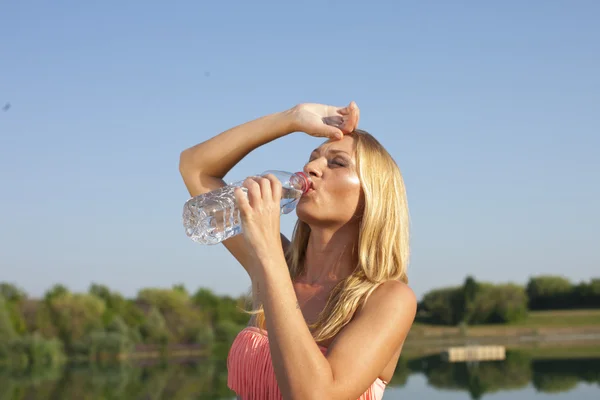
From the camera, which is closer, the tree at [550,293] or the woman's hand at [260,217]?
the woman's hand at [260,217]

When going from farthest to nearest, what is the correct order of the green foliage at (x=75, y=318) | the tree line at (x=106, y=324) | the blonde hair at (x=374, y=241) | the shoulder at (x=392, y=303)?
1. the green foliage at (x=75, y=318)
2. the tree line at (x=106, y=324)
3. the blonde hair at (x=374, y=241)
4. the shoulder at (x=392, y=303)

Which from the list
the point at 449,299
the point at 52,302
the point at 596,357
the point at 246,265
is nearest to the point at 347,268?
the point at 246,265

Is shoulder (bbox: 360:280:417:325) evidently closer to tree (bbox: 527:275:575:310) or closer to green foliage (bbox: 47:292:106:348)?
green foliage (bbox: 47:292:106:348)

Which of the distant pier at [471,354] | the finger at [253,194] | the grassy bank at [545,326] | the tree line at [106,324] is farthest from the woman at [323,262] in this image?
the grassy bank at [545,326]

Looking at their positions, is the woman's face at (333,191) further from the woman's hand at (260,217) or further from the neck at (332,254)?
the woman's hand at (260,217)

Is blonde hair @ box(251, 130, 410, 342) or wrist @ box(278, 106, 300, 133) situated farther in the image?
wrist @ box(278, 106, 300, 133)

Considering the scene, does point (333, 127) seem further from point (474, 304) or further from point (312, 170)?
point (474, 304)

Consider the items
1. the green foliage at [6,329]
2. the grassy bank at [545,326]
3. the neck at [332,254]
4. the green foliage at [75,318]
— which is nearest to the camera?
the neck at [332,254]

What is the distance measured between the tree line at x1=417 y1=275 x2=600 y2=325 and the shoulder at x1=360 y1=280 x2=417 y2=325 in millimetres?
42312

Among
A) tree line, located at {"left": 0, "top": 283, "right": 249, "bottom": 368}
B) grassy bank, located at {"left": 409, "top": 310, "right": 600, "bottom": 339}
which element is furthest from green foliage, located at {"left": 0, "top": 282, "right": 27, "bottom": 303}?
grassy bank, located at {"left": 409, "top": 310, "right": 600, "bottom": 339}

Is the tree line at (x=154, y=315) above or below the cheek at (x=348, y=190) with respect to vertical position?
below

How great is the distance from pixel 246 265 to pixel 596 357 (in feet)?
122

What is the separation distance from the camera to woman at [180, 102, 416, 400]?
2.51m

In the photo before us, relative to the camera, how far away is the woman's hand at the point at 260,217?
2.55 metres
